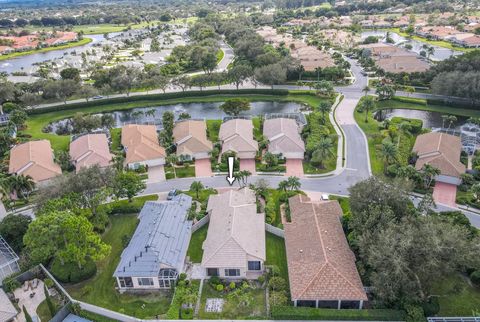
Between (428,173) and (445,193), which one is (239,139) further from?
(445,193)

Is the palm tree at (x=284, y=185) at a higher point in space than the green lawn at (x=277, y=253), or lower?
higher

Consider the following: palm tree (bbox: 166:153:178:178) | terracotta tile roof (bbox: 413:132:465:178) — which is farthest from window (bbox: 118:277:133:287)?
terracotta tile roof (bbox: 413:132:465:178)

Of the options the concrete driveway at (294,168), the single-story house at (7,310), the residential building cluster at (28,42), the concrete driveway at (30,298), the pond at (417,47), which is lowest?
the concrete driveway at (30,298)

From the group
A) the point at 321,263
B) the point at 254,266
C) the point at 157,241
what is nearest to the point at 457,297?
the point at 321,263

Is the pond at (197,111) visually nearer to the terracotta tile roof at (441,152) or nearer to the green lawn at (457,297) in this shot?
the terracotta tile roof at (441,152)

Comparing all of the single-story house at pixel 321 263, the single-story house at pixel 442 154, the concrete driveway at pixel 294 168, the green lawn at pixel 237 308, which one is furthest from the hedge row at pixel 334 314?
the single-story house at pixel 442 154

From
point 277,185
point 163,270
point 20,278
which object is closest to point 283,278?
point 163,270
